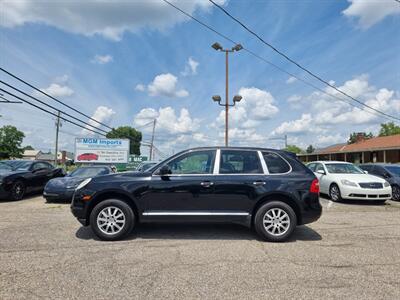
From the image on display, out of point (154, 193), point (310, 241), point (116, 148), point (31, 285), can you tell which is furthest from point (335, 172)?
point (116, 148)

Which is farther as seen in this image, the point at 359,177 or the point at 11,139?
the point at 11,139

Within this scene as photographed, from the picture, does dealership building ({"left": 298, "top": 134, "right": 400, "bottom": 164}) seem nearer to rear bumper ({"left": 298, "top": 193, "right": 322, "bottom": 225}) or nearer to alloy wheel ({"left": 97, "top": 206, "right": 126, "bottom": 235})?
rear bumper ({"left": 298, "top": 193, "right": 322, "bottom": 225})

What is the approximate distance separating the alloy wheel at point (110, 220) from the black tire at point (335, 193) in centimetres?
809

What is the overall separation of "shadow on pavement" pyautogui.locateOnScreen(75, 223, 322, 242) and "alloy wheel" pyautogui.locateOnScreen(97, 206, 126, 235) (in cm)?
29

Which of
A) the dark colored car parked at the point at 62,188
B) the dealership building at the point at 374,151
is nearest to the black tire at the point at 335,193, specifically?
the dark colored car parked at the point at 62,188

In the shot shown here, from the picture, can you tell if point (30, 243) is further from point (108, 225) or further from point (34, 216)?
point (34, 216)

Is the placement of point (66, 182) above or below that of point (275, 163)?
below

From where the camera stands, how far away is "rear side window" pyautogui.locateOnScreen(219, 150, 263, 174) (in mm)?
5496

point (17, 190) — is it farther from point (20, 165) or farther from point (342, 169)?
point (342, 169)

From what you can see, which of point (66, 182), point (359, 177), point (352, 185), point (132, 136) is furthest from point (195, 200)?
point (132, 136)

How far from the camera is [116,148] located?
2314 centimetres

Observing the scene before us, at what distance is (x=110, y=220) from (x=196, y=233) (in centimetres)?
164

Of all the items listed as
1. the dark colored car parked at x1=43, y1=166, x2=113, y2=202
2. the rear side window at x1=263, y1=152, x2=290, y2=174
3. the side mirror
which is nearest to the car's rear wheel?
the dark colored car parked at x1=43, y1=166, x2=113, y2=202

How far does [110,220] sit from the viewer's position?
527 centimetres
